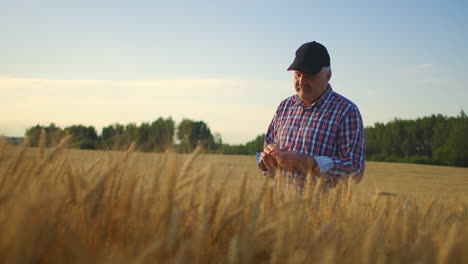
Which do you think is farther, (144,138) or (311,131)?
(311,131)

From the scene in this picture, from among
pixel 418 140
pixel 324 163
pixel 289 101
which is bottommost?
pixel 324 163

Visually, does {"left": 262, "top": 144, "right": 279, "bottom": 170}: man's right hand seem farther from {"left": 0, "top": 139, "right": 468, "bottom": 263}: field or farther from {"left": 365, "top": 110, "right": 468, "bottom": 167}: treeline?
{"left": 365, "top": 110, "right": 468, "bottom": 167}: treeline

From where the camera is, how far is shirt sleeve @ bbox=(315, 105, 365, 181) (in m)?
3.07

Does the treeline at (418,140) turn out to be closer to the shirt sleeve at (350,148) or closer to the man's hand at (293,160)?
the shirt sleeve at (350,148)

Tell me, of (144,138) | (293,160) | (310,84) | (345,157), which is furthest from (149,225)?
(310,84)

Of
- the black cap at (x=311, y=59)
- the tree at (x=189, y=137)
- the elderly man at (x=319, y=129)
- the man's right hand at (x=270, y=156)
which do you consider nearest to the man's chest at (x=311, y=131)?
the elderly man at (x=319, y=129)

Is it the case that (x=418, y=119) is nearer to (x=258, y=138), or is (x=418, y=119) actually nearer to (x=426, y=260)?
(x=258, y=138)

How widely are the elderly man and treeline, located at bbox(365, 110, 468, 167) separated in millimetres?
31550

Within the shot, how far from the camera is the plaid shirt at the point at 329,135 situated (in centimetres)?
310

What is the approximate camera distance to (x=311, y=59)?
315 cm

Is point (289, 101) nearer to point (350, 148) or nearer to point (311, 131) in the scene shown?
point (311, 131)

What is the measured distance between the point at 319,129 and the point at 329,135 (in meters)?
0.10

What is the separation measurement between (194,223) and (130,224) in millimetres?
258

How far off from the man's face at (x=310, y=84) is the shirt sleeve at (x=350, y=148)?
32cm
